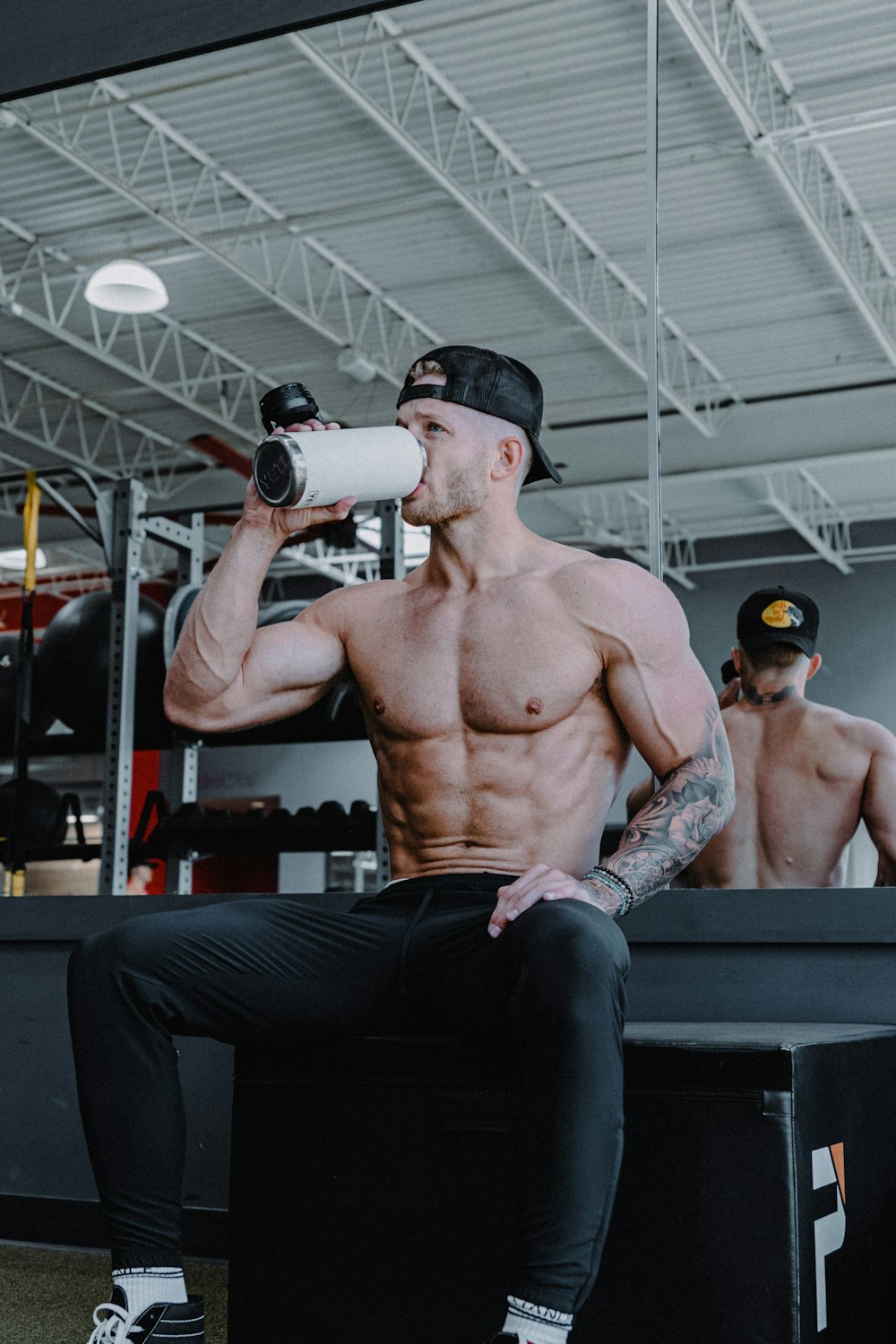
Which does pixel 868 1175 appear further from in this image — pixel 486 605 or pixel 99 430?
pixel 99 430

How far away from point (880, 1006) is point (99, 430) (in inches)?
378

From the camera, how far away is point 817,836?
110 inches

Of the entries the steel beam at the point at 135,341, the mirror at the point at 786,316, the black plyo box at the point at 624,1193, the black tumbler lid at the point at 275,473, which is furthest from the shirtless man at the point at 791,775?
the steel beam at the point at 135,341

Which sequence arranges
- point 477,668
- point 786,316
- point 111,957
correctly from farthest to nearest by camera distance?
point 786,316
point 477,668
point 111,957

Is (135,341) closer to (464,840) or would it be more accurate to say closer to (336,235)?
(336,235)

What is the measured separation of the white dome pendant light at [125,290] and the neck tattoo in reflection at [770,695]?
14.7 ft

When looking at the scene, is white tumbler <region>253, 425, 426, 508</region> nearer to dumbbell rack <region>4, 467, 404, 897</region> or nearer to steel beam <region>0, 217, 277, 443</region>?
dumbbell rack <region>4, 467, 404, 897</region>

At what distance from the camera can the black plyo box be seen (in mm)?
1306

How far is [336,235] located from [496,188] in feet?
3.54

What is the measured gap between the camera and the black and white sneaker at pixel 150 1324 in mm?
1312

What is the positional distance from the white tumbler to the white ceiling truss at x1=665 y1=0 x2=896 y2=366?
4672mm

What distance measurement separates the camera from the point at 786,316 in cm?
842

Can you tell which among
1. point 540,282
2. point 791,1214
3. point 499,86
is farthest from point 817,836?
point 540,282

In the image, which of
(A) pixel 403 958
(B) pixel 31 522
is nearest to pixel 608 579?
(A) pixel 403 958
